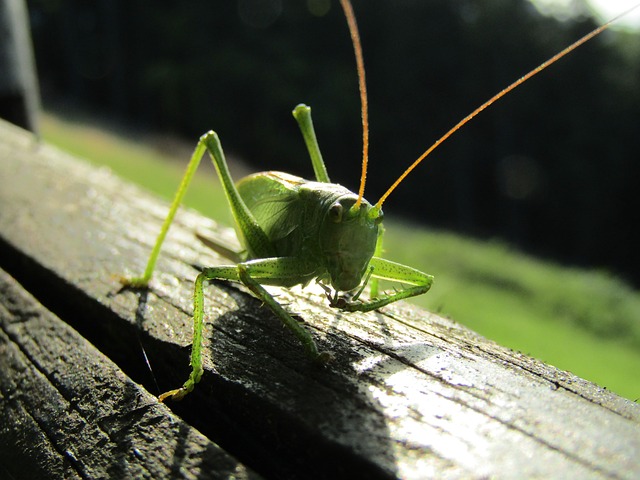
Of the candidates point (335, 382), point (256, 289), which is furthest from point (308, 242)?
point (335, 382)

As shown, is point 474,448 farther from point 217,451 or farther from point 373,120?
point 373,120

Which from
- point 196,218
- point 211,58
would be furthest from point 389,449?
point 211,58

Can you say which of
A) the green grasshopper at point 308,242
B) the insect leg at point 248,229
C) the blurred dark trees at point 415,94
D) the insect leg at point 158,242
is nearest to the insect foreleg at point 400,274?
the green grasshopper at point 308,242

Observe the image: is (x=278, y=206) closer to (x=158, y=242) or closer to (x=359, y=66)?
(x=158, y=242)

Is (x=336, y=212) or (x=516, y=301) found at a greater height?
(x=516, y=301)

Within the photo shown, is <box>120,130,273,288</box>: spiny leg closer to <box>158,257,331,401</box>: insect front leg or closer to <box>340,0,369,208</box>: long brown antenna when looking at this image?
<box>158,257,331,401</box>: insect front leg

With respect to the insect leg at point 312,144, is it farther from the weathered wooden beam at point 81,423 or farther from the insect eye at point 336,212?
the weathered wooden beam at point 81,423
